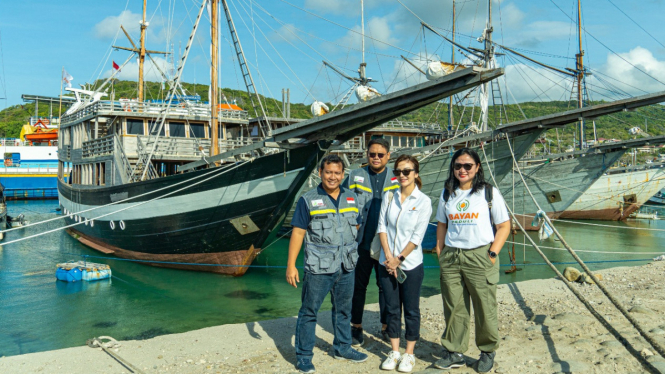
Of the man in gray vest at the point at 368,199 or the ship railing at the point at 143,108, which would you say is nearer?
the man in gray vest at the point at 368,199

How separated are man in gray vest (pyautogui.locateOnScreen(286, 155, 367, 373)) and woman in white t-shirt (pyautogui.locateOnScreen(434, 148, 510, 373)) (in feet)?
2.90

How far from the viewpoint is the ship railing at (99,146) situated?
48.3 feet

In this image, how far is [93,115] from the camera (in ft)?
52.2

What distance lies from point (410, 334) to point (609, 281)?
213 inches

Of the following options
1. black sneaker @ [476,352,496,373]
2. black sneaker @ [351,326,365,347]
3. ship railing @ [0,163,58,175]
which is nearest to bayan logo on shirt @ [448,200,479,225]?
black sneaker @ [476,352,496,373]

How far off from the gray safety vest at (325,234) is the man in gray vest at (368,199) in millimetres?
437

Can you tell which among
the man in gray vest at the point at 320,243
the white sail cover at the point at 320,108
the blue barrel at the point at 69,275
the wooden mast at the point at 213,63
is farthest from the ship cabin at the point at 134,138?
the man in gray vest at the point at 320,243

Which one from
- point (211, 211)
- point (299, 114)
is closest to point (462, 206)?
point (211, 211)

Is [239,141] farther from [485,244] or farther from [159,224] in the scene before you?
[485,244]

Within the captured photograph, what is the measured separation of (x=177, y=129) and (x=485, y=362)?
14325 mm

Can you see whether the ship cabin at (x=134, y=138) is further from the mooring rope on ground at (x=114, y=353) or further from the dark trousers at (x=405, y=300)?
the dark trousers at (x=405, y=300)

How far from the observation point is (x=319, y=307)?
4.32 meters

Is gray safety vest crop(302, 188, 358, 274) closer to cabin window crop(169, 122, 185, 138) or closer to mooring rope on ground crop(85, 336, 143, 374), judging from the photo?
mooring rope on ground crop(85, 336, 143, 374)

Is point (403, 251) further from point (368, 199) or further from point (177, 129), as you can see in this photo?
point (177, 129)
